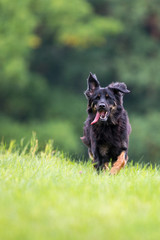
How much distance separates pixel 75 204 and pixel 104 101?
8.21 ft

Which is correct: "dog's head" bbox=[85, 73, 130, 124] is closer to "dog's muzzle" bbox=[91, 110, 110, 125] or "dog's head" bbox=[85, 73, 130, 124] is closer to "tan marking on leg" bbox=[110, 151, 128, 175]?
"dog's muzzle" bbox=[91, 110, 110, 125]

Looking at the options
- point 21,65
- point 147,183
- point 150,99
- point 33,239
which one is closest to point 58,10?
point 21,65

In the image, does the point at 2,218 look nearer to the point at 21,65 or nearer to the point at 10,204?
the point at 10,204

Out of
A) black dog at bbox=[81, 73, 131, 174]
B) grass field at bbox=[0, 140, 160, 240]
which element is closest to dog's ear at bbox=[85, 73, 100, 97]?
black dog at bbox=[81, 73, 131, 174]

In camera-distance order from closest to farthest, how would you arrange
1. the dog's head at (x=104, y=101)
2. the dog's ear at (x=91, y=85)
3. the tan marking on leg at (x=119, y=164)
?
the tan marking on leg at (x=119, y=164)
the dog's head at (x=104, y=101)
the dog's ear at (x=91, y=85)

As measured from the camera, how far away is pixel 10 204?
4516mm

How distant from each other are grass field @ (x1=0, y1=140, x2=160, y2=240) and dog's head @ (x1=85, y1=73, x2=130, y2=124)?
94cm

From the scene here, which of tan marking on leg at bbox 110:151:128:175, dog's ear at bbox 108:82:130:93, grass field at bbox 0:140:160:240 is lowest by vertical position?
grass field at bbox 0:140:160:240

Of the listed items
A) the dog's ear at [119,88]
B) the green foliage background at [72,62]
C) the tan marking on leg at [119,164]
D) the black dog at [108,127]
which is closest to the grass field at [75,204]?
the tan marking on leg at [119,164]

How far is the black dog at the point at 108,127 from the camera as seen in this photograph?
22.8 feet

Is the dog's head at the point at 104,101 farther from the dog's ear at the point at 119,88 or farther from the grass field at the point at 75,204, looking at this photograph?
the grass field at the point at 75,204

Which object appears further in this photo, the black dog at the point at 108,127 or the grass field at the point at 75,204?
the black dog at the point at 108,127

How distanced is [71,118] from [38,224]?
2309 cm

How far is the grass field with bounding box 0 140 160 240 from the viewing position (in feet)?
13.1
